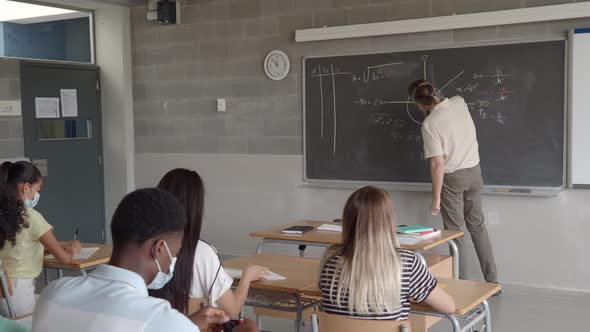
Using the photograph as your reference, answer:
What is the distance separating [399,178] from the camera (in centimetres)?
583

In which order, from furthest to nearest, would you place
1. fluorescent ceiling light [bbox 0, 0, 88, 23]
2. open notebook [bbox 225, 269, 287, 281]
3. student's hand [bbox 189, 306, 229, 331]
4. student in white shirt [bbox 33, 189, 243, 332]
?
1. fluorescent ceiling light [bbox 0, 0, 88, 23]
2. open notebook [bbox 225, 269, 287, 281]
3. student's hand [bbox 189, 306, 229, 331]
4. student in white shirt [bbox 33, 189, 243, 332]

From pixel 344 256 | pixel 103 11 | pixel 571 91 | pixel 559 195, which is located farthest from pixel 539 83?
pixel 103 11

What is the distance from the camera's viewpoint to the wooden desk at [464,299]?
8.79ft

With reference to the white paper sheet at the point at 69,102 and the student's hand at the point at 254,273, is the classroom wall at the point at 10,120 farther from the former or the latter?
the student's hand at the point at 254,273

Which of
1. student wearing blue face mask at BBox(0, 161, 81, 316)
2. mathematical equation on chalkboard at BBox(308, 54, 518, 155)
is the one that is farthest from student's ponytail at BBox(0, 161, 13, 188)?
mathematical equation on chalkboard at BBox(308, 54, 518, 155)

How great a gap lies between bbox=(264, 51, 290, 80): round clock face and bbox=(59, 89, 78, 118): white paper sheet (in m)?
2.12

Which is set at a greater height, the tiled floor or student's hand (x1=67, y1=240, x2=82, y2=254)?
student's hand (x1=67, y1=240, x2=82, y2=254)

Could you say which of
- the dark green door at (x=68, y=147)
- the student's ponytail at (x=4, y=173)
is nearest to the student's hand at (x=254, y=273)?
the student's ponytail at (x=4, y=173)

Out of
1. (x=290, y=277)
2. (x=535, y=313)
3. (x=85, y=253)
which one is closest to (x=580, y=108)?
(x=535, y=313)

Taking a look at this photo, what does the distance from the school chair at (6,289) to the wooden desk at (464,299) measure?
1.44 metres

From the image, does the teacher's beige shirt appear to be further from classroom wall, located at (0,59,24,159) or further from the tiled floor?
classroom wall, located at (0,59,24,159)

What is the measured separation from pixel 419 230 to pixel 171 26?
4.09m

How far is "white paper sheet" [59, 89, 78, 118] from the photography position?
702 cm

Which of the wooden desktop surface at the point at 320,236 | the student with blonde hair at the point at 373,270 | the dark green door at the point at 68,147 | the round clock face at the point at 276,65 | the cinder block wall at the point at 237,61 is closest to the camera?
the student with blonde hair at the point at 373,270
